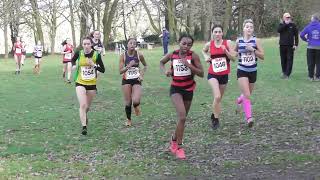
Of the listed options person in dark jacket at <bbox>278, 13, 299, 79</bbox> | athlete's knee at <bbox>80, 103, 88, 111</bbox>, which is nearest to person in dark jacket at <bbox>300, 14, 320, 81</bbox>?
person in dark jacket at <bbox>278, 13, 299, 79</bbox>

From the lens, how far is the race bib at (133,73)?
36.5 feet

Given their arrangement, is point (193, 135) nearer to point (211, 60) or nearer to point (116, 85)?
point (211, 60)

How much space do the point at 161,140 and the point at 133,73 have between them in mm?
2082

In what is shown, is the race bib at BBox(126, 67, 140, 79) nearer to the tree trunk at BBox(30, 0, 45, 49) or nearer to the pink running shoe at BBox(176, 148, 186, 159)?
the pink running shoe at BBox(176, 148, 186, 159)

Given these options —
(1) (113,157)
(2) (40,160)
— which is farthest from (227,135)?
(2) (40,160)

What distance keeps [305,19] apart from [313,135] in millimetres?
40341

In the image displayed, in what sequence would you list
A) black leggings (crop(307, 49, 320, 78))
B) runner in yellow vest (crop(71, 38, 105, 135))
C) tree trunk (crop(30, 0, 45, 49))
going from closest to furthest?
runner in yellow vest (crop(71, 38, 105, 135)), black leggings (crop(307, 49, 320, 78)), tree trunk (crop(30, 0, 45, 49))

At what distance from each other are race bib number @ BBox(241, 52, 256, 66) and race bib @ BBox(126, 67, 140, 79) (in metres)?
2.31

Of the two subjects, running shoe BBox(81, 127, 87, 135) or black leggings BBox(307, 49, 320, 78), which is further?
black leggings BBox(307, 49, 320, 78)

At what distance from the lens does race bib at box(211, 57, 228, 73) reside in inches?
384

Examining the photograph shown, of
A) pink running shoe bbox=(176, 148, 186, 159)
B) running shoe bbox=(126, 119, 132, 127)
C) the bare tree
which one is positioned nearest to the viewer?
pink running shoe bbox=(176, 148, 186, 159)

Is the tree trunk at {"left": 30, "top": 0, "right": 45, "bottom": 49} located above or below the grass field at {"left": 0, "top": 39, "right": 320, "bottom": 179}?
above

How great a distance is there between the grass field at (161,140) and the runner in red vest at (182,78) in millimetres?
341

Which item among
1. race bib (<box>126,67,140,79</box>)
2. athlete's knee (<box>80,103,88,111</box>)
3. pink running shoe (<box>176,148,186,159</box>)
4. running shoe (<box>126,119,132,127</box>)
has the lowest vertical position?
running shoe (<box>126,119,132,127</box>)
